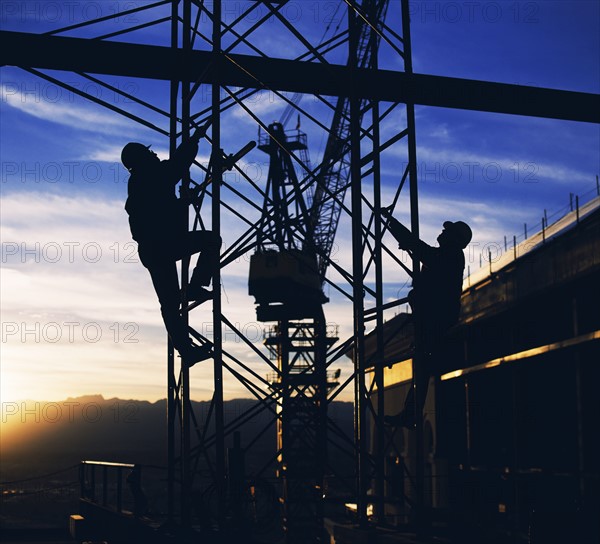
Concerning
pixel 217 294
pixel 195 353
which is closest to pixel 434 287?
pixel 217 294

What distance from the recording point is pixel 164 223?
1050cm

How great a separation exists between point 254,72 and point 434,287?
4.75m

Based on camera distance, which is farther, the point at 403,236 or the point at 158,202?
the point at 403,236

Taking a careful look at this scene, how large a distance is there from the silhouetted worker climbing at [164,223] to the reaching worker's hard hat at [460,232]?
3.38 meters

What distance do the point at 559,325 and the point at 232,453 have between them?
12343mm

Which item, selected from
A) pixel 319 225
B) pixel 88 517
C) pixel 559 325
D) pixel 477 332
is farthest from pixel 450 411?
pixel 319 225

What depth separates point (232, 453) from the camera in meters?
13.4

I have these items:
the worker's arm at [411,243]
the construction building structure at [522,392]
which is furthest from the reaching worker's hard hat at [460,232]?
the construction building structure at [522,392]

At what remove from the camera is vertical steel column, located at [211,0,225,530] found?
36.4ft

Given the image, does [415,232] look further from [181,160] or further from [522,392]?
[522,392]

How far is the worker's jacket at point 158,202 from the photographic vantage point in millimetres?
10336

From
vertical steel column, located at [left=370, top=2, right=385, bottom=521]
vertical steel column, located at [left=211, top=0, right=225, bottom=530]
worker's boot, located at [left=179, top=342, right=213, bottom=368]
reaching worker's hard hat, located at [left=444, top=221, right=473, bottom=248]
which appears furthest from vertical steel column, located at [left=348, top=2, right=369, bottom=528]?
worker's boot, located at [left=179, top=342, right=213, bottom=368]

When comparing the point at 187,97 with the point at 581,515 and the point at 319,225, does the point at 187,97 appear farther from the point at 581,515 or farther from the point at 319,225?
the point at 319,225

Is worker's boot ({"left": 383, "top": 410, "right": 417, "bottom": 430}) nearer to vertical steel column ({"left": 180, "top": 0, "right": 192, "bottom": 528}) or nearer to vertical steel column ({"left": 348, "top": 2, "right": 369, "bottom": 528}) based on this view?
vertical steel column ({"left": 348, "top": 2, "right": 369, "bottom": 528})
